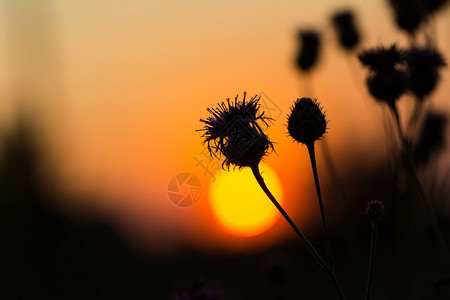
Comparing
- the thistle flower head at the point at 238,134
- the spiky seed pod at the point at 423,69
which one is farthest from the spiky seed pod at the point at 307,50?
the thistle flower head at the point at 238,134

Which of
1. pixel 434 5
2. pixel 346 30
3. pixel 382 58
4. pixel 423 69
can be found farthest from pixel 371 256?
pixel 346 30

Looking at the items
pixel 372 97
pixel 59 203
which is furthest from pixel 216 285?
pixel 59 203

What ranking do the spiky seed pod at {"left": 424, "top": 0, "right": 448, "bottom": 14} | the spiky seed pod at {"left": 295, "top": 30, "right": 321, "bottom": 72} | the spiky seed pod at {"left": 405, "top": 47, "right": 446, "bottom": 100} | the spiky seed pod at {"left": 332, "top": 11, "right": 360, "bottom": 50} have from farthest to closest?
the spiky seed pod at {"left": 295, "top": 30, "right": 321, "bottom": 72}
the spiky seed pod at {"left": 332, "top": 11, "right": 360, "bottom": 50}
the spiky seed pod at {"left": 424, "top": 0, "right": 448, "bottom": 14}
the spiky seed pod at {"left": 405, "top": 47, "right": 446, "bottom": 100}

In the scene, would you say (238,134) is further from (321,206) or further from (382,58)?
(382,58)

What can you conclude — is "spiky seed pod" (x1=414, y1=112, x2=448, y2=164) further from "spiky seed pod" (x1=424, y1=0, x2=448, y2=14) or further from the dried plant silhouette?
the dried plant silhouette

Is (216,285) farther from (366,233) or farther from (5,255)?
(5,255)

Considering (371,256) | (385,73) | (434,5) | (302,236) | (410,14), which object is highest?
(434,5)

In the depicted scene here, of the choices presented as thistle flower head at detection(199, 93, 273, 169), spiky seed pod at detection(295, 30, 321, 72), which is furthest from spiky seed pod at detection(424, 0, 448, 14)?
thistle flower head at detection(199, 93, 273, 169)
